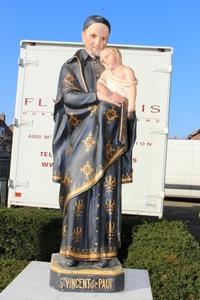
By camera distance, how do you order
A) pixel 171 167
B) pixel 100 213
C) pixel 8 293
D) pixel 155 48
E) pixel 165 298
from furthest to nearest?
1. pixel 171 167
2. pixel 155 48
3. pixel 165 298
4. pixel 100 213
5. pixel 8 293

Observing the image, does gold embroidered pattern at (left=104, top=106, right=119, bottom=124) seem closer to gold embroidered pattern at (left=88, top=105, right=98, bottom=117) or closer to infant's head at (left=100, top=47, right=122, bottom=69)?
gold embroidered pattern at (left=88, top=105, right=98, bottom=117)

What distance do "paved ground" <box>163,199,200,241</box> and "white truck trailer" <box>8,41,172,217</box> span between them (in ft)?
20.5

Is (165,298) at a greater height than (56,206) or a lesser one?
lesser

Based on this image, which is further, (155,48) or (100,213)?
(155,48)

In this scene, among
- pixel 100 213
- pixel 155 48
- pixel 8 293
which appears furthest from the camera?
pixel 155 48

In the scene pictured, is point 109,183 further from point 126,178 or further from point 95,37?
point 95,37

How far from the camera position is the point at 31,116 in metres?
8.66

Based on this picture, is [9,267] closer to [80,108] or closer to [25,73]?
[80,108]

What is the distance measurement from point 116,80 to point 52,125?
4609 millimetres

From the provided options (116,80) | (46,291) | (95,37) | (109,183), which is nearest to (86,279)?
(46,291)

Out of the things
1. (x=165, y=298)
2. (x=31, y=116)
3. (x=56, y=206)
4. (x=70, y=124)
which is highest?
(x=31, y=116)

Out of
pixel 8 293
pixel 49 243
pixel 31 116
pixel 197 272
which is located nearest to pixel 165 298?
pixel 197 272

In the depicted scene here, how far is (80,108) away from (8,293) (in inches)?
57.9

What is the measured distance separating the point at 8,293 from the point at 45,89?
17.4 ft
